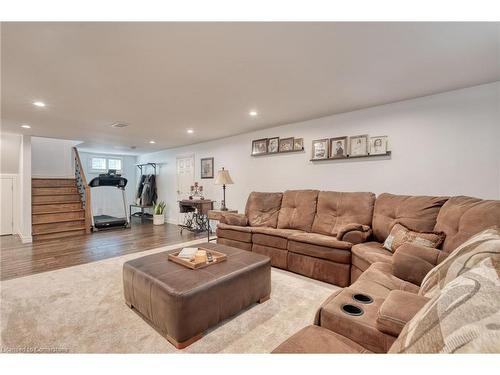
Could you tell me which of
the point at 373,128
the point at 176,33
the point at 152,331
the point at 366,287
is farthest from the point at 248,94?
the point at 152,331

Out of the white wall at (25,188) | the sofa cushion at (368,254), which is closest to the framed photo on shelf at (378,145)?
the sofa cushion at (368,254)

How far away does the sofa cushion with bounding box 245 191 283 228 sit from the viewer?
155 inches

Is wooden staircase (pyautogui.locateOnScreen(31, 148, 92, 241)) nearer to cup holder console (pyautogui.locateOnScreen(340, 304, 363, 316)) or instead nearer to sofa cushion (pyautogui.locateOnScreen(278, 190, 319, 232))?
sofa cushion (pyautogui.locateOnScreen(278, 190, 319, 232))

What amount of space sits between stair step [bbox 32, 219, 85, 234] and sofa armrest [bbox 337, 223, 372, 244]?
5928mm

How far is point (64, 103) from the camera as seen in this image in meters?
3.04

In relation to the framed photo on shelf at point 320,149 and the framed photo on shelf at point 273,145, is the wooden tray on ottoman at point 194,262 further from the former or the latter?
the framed photo on shelf at point 273,145

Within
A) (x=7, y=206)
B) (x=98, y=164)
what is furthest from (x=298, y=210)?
(x=98, y=164)

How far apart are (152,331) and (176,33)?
2.26 m

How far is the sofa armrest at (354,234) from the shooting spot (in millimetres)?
2720

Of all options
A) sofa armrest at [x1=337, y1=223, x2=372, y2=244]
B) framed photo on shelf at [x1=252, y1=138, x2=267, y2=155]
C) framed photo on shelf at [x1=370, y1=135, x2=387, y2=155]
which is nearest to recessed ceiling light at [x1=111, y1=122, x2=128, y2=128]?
framed photo on shelf at [x1=252, y1=138, x2=267, y2=155]

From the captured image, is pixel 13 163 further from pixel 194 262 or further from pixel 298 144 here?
pixel 298 144

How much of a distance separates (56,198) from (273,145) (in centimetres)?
539

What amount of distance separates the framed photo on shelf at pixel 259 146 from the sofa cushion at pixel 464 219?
3.00 m
